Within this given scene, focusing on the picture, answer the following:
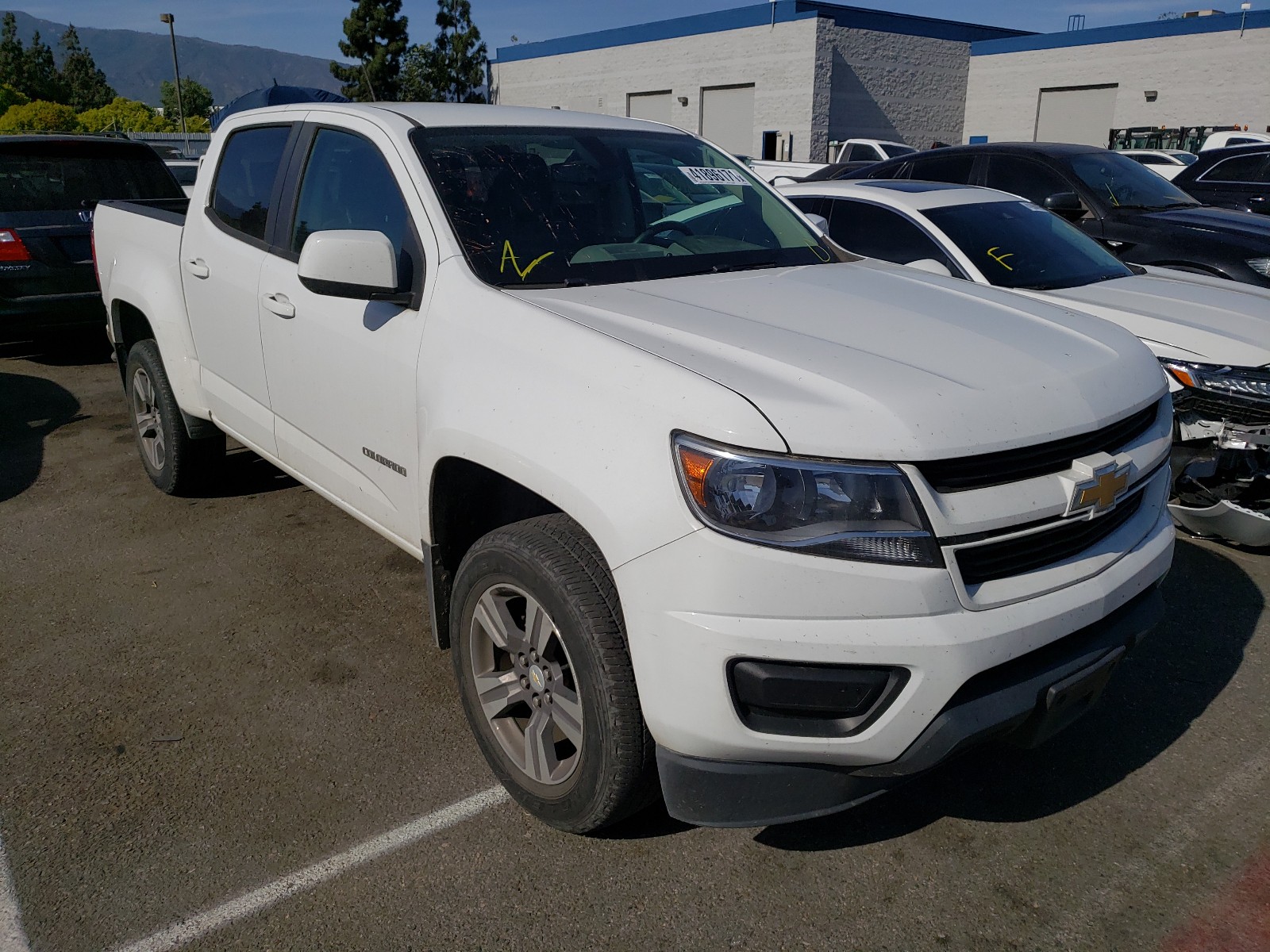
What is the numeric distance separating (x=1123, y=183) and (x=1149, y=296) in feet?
8.98

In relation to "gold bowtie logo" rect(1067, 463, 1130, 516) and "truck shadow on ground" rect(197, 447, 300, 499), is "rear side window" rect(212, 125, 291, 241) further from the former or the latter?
"gold bowtie logo" rect(1067, 463, 1130, 516)

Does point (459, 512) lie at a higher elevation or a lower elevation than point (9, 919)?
higher

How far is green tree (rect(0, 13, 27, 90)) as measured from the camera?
53438mm

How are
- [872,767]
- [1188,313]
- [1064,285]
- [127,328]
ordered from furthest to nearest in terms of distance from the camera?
[1064,285] → [127,328] → [1188,313] → [872,767]

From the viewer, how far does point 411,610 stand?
401 centimetres

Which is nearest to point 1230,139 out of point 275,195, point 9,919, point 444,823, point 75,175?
point 75,175

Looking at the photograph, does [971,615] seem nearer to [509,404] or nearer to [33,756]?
[509,404]

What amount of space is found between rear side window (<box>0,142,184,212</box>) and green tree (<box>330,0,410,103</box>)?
36.7m

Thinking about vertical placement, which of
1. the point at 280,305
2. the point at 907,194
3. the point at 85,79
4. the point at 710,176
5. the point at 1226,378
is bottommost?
the point at 1226,378

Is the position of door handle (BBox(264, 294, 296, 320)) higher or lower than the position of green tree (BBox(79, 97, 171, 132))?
lower

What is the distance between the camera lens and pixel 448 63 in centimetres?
4516

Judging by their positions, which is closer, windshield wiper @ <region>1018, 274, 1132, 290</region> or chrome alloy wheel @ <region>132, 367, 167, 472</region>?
chrome alloy wheel @ <region>132, 367, 167, 472</region>

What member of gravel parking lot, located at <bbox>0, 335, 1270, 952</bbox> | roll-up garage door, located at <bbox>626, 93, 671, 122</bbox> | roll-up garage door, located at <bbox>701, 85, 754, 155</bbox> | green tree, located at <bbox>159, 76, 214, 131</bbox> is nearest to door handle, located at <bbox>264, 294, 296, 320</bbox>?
gravel parking lot, located at <bbox>0, 335, 1270, 952</bbox>

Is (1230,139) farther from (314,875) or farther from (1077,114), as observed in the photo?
(314,875)
